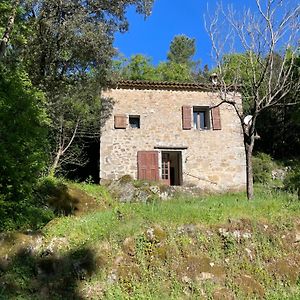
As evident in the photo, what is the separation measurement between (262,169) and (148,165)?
676 cm

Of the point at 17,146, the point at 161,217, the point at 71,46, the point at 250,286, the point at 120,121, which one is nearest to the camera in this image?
the point at 250,286

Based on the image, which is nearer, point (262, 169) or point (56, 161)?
point (56, 161)

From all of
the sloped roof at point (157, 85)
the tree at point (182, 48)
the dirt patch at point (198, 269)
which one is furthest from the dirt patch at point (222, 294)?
the tree at point (182, 48)

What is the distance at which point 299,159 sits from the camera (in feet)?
80.0

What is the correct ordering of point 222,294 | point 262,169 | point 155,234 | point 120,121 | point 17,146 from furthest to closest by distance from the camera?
1. point 262,169
2. point 120,121
3. point 17,146
4. point 155,234
5. point 222,294

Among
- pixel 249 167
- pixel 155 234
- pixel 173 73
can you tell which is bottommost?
pixel 155 234

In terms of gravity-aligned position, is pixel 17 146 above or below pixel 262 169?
below

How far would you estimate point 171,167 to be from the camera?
836 inches

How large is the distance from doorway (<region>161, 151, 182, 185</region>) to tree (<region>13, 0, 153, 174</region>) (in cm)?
481

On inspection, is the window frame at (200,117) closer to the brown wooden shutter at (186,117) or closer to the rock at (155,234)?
the brown wooden shutter at (186,117)

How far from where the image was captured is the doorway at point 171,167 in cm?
2025

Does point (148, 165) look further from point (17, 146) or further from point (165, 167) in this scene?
point (17, 146)

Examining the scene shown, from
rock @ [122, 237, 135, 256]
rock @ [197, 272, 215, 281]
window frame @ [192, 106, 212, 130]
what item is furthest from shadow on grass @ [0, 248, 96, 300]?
window frame @ [192, 106, 212, 130]

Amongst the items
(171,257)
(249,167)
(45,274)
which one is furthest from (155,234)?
(249,167)
